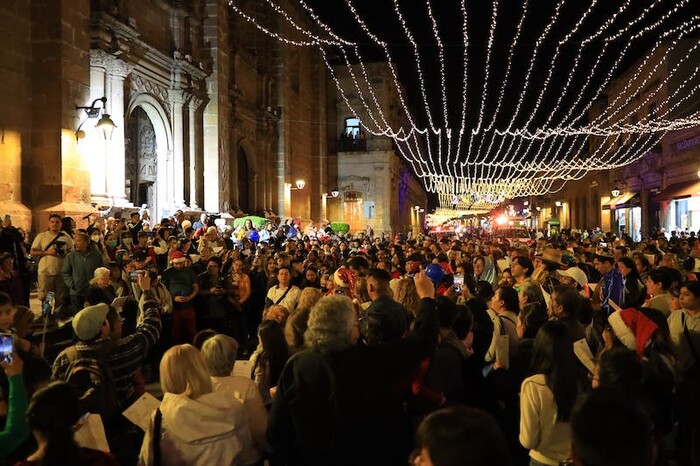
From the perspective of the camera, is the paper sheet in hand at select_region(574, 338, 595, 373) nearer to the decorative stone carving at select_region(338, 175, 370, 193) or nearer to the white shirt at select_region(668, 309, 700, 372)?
the white shirt at select_region(668, 309, 700, 372)

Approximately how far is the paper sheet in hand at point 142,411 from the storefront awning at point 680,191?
28.0 meters

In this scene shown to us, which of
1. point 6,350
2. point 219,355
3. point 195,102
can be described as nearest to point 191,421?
point 219,355

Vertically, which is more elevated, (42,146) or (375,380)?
(42,146)

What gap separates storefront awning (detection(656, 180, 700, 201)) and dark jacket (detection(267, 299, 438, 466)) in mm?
27557

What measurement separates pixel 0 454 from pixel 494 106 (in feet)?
122

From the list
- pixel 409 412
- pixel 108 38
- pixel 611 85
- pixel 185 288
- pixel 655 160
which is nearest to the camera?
pixel 409 412

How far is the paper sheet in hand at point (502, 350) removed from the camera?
4.77 metres

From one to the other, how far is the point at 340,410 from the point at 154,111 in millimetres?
18918

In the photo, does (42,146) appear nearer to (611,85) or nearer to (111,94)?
(111,94)

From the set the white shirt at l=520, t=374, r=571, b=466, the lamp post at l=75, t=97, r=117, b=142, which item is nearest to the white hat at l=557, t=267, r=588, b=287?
the white shirt at l=520, t=374, r=571, b=466

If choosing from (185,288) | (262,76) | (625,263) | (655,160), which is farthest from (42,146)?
(655,160)

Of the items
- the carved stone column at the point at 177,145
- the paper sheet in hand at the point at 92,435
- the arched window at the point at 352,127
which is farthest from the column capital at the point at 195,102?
the paper sheet in hand at the point at 92,435

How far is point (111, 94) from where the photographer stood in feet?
54.4

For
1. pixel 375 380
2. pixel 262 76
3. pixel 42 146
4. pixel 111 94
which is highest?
pixel 262 76
